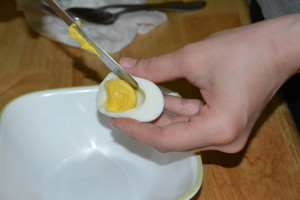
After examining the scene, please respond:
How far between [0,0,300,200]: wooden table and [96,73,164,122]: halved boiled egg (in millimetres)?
191

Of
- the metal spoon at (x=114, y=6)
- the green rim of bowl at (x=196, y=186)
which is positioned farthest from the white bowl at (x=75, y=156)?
the metal spoon at (x=114, y=6)

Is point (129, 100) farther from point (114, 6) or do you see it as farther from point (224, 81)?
point (114, 6)

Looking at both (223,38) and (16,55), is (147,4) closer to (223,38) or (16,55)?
(16,55)

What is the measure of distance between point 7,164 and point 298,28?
0.56 meters

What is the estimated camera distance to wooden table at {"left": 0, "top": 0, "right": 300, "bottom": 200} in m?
0.75

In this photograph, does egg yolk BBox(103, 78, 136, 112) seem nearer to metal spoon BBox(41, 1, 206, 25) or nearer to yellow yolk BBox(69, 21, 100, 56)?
yellow yolk BBox(69, 21, 100, 56)

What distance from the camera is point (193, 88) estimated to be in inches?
36.4

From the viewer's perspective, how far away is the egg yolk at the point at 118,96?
0.70m

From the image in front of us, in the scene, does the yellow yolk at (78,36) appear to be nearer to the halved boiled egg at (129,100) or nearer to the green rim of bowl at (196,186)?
the halved boiled egg at (129,100)

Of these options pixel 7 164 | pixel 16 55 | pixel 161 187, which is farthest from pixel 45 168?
pixel 16 55

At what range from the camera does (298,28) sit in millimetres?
630

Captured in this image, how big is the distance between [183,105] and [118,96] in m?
0.13

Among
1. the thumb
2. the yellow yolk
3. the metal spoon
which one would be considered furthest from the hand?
the metal spoon

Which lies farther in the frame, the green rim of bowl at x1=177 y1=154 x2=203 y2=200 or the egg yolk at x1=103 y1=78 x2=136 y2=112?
the egg yolk at x1=103 y1=78 x2=136 y2=112
